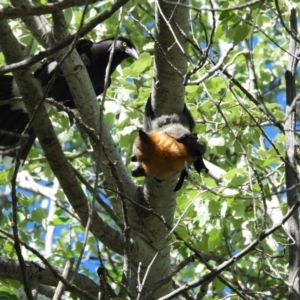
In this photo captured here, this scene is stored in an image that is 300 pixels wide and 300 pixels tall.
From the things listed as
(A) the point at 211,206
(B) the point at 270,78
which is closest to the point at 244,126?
(A) the point at 211,206

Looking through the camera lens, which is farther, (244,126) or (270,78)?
(270,78)

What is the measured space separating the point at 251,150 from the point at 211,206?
533mm

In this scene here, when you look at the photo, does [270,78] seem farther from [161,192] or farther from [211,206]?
[161,192]

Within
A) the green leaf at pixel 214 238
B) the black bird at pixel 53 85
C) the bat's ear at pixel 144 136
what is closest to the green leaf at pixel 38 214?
the black bird at pixel 53 85

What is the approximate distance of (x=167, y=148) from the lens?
3500 mm

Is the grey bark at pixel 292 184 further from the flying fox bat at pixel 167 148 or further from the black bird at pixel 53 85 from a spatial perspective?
the black bird at pixel 53 85

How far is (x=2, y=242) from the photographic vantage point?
4.50 metres

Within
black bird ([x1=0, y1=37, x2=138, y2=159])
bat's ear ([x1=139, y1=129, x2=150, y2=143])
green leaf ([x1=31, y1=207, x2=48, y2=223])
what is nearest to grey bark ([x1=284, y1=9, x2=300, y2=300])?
bat's ear ([x1=139, y1=129, x2=150, y2=143])

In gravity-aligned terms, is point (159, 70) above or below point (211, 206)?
above

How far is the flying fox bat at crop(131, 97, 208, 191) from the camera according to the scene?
3467 millimetres

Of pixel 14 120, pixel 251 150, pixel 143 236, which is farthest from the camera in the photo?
pixel 14 120

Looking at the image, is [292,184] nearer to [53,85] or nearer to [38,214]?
[38,214]

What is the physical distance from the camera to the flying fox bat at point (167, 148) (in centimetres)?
347

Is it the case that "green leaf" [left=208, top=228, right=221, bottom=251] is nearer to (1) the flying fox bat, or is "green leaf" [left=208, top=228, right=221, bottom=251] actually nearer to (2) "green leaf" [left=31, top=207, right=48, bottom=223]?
(1) the flying fox bat
